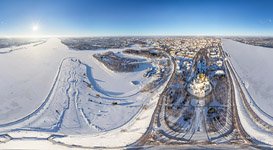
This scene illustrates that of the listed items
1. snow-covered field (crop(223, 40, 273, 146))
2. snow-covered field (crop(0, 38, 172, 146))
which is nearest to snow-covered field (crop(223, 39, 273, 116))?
snow-covered field (crop(223, 40, 273, 146))

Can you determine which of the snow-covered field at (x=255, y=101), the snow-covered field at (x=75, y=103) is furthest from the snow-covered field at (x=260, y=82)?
the snow-covered field at (x=75, y=103)

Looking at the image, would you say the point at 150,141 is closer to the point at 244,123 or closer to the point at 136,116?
the point at 136,116

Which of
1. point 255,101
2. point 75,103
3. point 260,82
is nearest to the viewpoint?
point 75,103

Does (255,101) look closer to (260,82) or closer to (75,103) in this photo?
(260,82)

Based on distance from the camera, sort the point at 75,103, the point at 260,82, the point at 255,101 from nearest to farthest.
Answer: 1. the point at 75,103
2. the point at 255,101
3. the point at 260,82

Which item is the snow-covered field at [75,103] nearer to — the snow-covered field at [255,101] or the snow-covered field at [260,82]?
the snow-covered field at [255,101]

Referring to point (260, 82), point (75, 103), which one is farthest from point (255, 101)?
point (75, 103)

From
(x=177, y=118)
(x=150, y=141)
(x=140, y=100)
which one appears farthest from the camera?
(x=140, y=100)

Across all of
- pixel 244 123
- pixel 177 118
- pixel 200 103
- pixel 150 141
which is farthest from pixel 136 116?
pixel 244 123
